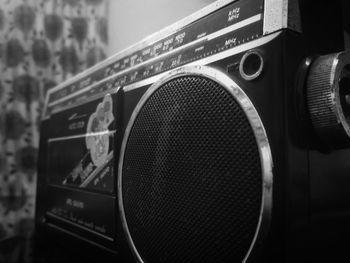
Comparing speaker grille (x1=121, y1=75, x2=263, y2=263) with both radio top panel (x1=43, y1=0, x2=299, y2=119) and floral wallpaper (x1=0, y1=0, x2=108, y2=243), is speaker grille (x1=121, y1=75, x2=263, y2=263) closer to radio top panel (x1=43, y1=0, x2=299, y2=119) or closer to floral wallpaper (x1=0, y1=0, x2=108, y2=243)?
radio top panel (x1=43, y1=0, x2=299, y2=119)

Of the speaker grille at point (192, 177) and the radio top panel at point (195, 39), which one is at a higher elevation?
the radio top panel at point (195, 39)

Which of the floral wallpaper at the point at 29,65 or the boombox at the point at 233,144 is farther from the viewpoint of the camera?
the floral wallpaper at the point at 29,65

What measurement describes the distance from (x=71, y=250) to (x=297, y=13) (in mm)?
572

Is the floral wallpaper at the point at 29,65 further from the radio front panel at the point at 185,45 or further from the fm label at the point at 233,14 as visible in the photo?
the fm label at the point at 233,14

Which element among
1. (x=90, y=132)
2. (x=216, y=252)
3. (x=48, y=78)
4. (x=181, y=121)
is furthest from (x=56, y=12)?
(x=216, y=252)

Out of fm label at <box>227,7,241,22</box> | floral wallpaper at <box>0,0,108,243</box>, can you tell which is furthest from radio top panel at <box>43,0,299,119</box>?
floral wallpaper at <box>0,0,108,243</box>

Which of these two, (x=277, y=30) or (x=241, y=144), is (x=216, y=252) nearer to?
(x=241, y=144)

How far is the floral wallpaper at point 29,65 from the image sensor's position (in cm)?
135

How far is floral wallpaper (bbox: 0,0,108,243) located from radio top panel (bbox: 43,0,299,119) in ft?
3.03

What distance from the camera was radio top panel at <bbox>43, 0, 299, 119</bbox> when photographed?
309 millimetres

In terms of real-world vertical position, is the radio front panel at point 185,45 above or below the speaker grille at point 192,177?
above

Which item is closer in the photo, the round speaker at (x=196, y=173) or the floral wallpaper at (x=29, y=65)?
the round speaker at (x=196, y=173)

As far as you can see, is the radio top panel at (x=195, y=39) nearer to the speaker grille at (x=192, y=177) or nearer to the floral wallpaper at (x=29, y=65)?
the speaker grille at (x=192, y=177)

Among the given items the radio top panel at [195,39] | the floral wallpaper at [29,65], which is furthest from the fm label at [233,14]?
the floral wallpaper at [29,65]
